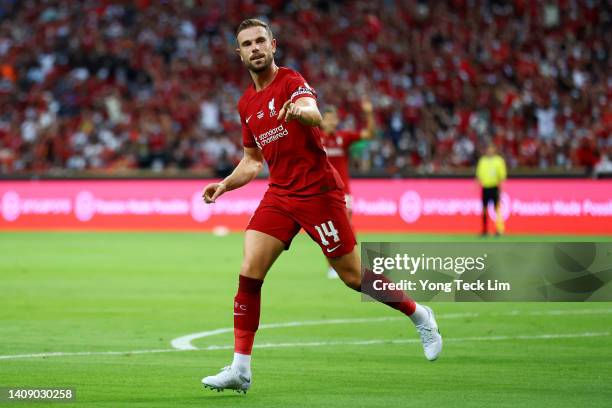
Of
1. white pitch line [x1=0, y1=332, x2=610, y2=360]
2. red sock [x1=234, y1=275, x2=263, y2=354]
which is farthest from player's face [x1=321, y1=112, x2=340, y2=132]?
red sock [x1=234, y1=275, x2=263, y2=354]

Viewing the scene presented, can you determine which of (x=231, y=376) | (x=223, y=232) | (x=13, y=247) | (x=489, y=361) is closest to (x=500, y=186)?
(x=223, y=232)

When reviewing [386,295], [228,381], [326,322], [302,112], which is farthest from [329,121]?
[302,112]

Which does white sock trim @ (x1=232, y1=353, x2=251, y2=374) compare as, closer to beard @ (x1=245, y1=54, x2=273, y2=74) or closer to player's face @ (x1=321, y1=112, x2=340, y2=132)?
beard @ (x1=245, y1=54, x2=273, y2=74)

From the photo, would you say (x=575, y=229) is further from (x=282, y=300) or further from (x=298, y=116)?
(x=298, y=116)

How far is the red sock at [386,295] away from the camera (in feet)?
28.9

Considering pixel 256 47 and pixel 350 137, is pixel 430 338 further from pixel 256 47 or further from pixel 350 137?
pixel 350 137

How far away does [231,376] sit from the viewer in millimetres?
8133

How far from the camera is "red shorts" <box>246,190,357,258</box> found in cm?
855

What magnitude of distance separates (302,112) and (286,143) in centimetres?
87

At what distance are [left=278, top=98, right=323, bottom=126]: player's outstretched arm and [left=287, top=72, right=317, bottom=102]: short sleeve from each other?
0.15 m

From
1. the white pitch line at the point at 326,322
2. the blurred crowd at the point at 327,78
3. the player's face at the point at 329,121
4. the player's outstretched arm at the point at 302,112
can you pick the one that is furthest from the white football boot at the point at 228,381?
the blurred crowd at the point at 327,78

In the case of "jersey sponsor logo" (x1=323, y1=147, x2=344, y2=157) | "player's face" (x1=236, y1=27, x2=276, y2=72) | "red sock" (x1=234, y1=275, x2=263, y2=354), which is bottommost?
"red sock" (x1=234, y1=275, x2=263, y2=354)

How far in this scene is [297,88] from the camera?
829cm

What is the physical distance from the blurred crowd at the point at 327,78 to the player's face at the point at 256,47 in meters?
22.2
